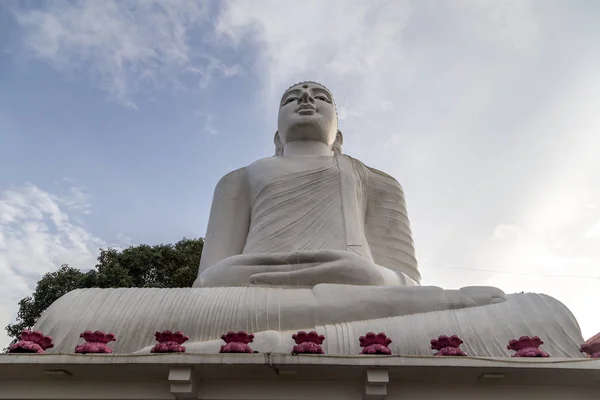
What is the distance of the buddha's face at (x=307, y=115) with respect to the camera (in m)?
7.42

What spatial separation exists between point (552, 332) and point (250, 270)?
8.33ft

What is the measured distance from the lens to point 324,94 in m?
7.81

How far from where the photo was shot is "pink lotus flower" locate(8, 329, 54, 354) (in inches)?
127

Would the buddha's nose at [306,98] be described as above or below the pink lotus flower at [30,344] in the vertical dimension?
above

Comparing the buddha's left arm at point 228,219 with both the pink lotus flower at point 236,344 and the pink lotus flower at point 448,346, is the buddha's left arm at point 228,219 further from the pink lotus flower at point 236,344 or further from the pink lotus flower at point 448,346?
the pink lotus flower at point 448,346

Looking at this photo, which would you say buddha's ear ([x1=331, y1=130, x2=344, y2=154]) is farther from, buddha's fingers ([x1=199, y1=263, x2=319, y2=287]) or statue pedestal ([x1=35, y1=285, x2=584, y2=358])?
statue pedestal ([x1=35, y1=285, x2=584, y2=358])

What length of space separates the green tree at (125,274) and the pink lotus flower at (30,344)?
1056cm

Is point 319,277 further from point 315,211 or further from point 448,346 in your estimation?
point 448,346

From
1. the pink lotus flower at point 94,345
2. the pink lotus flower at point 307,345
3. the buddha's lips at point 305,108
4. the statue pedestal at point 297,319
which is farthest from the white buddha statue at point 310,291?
the pink lotus flower at point 307,345

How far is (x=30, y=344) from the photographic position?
128 inches

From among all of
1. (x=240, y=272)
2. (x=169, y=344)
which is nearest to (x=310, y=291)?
(x=240, y=272)

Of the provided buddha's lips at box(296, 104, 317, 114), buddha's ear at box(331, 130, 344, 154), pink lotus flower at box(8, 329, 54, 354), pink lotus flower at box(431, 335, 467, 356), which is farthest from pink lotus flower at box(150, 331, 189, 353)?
buddha's ear at box(331, 130, 344, 154)

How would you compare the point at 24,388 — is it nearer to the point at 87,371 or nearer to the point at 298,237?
the point at 87,371

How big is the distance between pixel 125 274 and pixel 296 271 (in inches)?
385
